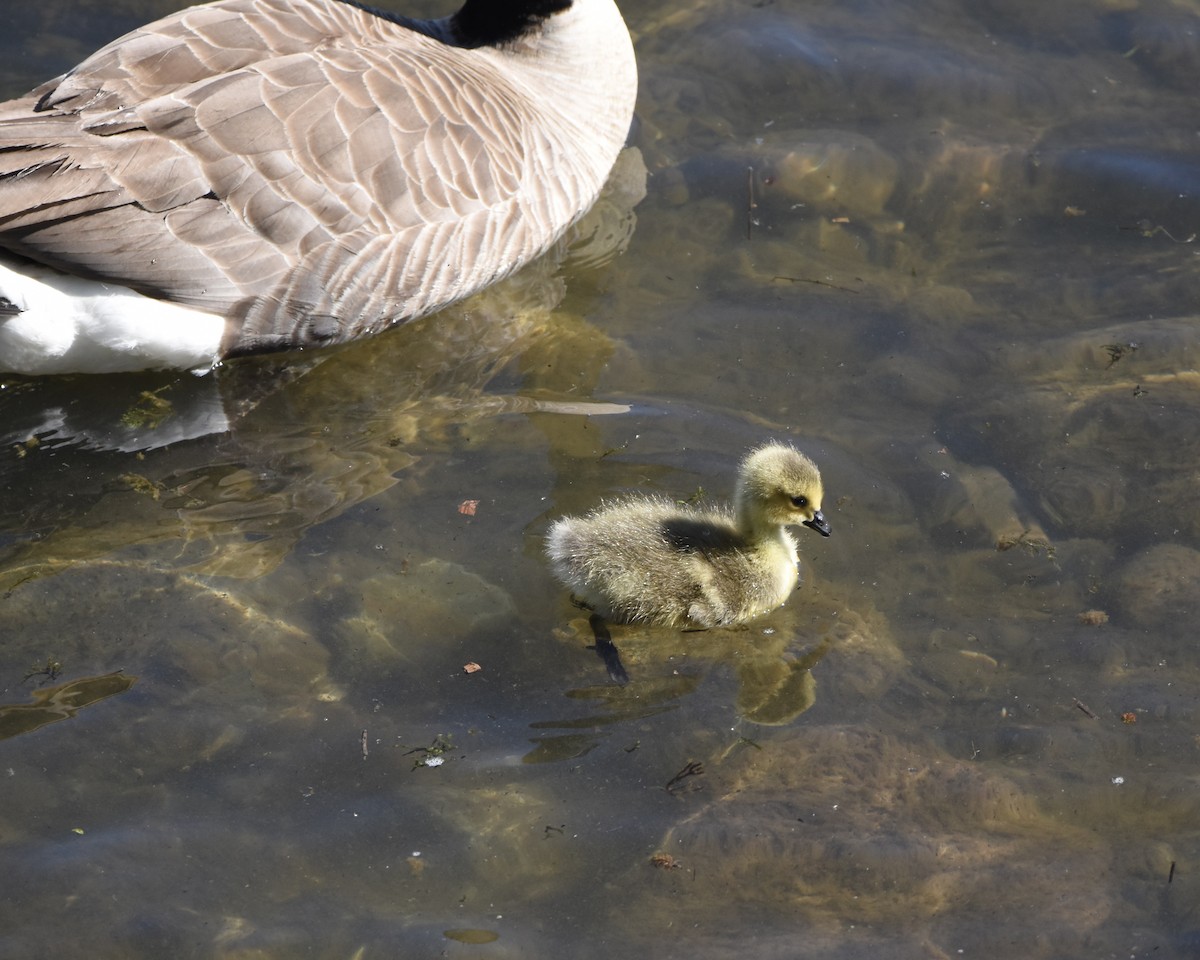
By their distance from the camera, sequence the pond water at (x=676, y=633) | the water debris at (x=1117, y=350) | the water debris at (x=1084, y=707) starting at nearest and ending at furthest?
the pond water at (x=676, y=633) < the water debris at (x=1084, y=707) < the water debris at (x=1117, y=350)

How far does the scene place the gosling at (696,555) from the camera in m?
4.54

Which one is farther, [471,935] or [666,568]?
[666,568]

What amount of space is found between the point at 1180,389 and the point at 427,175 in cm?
320

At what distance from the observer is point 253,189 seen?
536 centimetres

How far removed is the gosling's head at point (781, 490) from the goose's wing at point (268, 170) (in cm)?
191

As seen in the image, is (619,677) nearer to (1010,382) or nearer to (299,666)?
(299,666)

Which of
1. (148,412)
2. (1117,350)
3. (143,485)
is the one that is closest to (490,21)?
(148,412)

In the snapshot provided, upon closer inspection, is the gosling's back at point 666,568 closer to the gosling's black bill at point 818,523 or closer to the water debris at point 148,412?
the gosling's black bill at point 818,523

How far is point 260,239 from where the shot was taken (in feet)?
17.8

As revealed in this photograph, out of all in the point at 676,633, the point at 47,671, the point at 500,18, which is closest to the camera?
the point at 47,671

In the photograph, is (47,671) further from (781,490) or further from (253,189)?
(781,490)

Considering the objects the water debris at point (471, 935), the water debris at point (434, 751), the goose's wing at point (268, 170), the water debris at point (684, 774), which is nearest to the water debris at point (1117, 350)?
the goose's wing at point (268, 170)

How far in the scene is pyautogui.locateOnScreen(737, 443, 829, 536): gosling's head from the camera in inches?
179

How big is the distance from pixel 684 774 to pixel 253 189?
2831 millimetres
